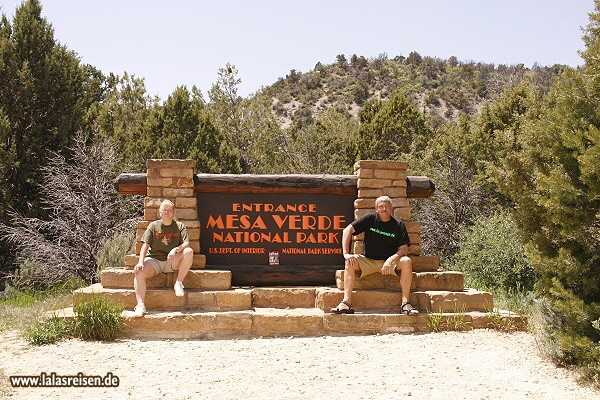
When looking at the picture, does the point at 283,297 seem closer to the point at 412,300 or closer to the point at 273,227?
the point at 273,227

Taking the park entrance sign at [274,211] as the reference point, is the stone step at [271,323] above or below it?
below

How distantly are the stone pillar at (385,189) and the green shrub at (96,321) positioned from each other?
3.58 metres

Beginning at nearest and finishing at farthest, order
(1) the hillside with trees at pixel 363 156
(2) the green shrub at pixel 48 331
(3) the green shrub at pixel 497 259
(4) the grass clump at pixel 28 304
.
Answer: (1) the hillside with trees at pixel 363 156
(2) the green shrub at pixel 48 331
(4) the grass clump at pixel 28 304
(3) the green shrub at pixel 497 259

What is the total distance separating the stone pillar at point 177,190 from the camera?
7895 mm

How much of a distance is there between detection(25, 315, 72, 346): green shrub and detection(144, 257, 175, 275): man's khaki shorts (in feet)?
3.96

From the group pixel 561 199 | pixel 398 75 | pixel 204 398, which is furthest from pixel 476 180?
pixel 398 75

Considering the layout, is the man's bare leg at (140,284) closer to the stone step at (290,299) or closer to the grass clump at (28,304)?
the stone step at (290,299)

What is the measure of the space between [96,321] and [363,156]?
19293mm

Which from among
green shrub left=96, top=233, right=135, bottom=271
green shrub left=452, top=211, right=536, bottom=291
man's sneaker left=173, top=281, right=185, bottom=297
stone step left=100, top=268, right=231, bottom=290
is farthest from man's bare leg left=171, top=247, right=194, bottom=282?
green shrub left=452, top=211, right=536, bottom=291

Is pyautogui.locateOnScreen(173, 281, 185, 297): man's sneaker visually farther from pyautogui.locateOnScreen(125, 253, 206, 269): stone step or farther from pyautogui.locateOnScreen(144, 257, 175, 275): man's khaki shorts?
pyautogui.locateOnScreen(125, 253, 206, 269): stone step

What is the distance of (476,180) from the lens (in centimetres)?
1550

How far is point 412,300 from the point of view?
25.0 feet

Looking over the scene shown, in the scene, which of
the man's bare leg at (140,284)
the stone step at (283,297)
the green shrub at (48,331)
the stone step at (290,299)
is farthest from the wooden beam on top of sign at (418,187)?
the green shrub at (48,331)

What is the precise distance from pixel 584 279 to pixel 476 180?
10697 millimetres
